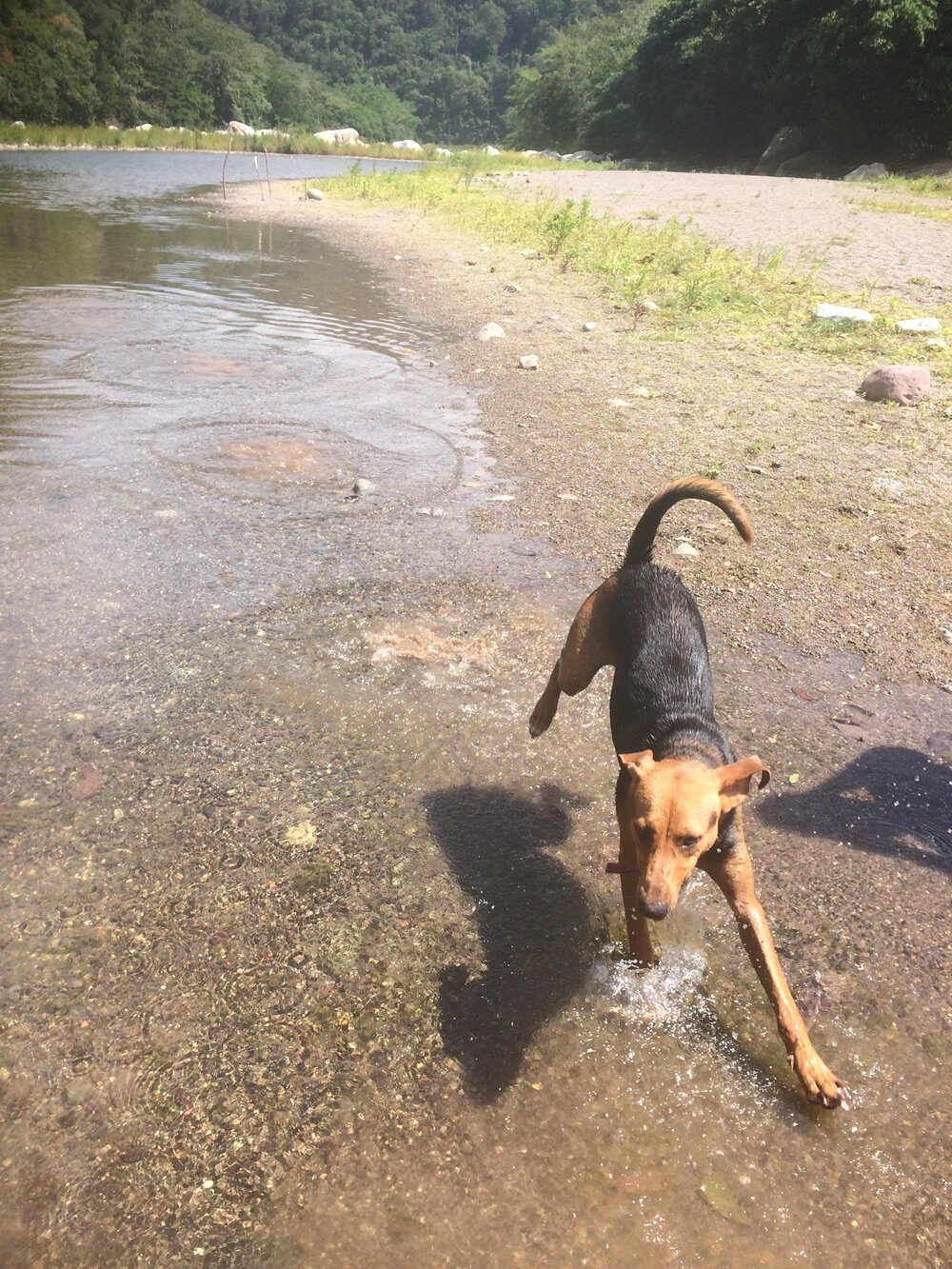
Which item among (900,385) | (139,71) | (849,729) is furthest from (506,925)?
(139,71)

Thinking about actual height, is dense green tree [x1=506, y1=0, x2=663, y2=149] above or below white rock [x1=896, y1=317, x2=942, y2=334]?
above

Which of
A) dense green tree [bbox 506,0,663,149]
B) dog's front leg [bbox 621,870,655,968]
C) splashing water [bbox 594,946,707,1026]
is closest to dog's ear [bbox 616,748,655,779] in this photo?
dog's front leg [bbox 621,870,655,968]

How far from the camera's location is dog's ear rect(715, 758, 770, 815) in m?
2.28

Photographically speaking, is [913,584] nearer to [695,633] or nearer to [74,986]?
[695,633]

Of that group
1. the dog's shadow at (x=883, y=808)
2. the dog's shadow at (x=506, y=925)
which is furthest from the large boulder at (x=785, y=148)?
the dog's shadow at (x=506, y=925)

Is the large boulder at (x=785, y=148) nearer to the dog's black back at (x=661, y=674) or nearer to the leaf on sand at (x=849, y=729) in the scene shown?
the leaf on sand at (x=849, y=729)

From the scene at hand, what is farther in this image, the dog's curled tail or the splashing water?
the dog's curled tail

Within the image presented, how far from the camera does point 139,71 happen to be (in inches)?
2972

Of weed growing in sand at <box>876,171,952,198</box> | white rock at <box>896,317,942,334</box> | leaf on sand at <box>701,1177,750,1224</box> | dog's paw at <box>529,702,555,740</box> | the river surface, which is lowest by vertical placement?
leaf on sand at <box>701,1177,750,1224</box>

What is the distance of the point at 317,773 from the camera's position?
10.4 feet

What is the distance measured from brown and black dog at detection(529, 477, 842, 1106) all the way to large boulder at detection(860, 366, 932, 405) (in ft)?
18.4

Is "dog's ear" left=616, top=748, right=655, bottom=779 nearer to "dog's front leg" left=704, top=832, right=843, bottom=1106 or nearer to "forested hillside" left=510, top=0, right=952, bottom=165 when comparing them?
"dog's front leg" left=704, top=832, right=843, bottom=1106

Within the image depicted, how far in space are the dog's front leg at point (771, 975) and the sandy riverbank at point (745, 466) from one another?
2059mm

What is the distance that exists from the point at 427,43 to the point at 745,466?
222161mm
